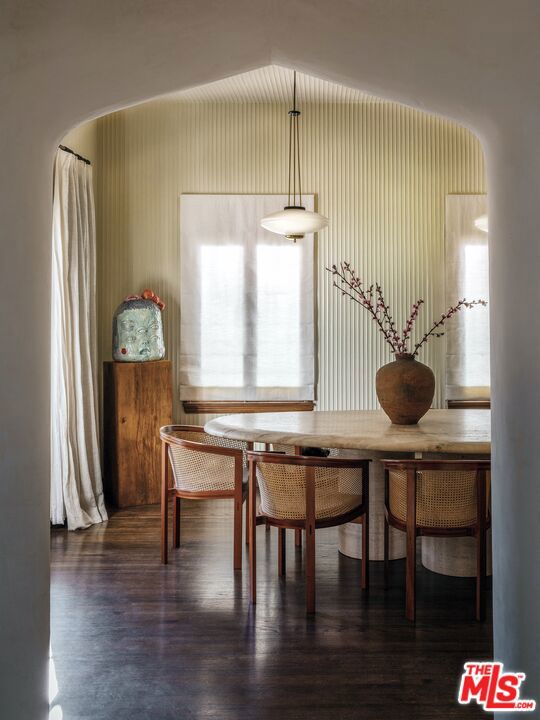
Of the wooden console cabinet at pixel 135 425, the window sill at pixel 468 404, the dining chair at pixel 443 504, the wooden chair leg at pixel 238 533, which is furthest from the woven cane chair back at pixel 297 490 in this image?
the window sill at pixel 468 404

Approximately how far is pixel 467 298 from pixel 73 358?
133 inches

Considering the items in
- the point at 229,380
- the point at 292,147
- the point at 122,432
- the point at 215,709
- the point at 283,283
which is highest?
the point at 292,147

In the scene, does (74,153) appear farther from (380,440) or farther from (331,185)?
(380,440)

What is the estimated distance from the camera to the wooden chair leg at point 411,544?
292 cm

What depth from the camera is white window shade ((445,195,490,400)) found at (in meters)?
5.81

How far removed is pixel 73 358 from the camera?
4770 millimetres

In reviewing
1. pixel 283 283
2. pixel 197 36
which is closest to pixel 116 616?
pixel 197 36

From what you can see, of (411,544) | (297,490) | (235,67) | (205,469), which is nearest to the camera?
(235,67)

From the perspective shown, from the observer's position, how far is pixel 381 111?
5.88m

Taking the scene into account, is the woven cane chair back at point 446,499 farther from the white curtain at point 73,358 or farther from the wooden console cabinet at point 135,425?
the wooden console cabinet at point 135,425

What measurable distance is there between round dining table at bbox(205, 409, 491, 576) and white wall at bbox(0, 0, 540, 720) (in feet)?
4.30

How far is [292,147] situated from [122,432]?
2.91 meters

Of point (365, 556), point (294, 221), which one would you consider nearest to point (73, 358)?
point (294, 221)

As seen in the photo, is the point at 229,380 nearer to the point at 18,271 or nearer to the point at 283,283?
the point at 283,283
